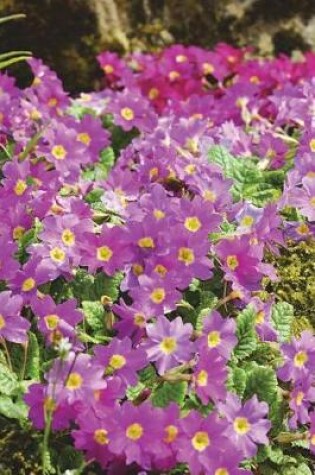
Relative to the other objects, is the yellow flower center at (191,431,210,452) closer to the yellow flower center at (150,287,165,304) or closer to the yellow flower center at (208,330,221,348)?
the yellow flower center at (208,330,221,348)

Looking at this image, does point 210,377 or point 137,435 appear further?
point 210,377

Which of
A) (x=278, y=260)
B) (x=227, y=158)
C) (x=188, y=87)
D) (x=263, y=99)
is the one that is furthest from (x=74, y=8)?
(x=278, y=260)

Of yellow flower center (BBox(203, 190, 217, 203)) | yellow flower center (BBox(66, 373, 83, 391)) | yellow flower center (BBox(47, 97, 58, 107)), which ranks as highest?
yellow flower center (BBox(66, 373, 83, 391))

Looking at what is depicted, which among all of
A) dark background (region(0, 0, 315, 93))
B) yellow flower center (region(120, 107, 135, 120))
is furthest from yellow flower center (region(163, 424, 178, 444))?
dark background (region(0, 0, 315, 93))

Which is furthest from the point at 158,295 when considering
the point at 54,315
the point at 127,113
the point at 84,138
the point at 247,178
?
the point at 127,113

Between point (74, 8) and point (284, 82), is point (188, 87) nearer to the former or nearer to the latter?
point (284, 82)

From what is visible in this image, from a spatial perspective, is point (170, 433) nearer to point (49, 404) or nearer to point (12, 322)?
point (49, 404)

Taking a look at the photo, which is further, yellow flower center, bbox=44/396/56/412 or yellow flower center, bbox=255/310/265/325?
yellow flower center, bbox=255/310/265/325
